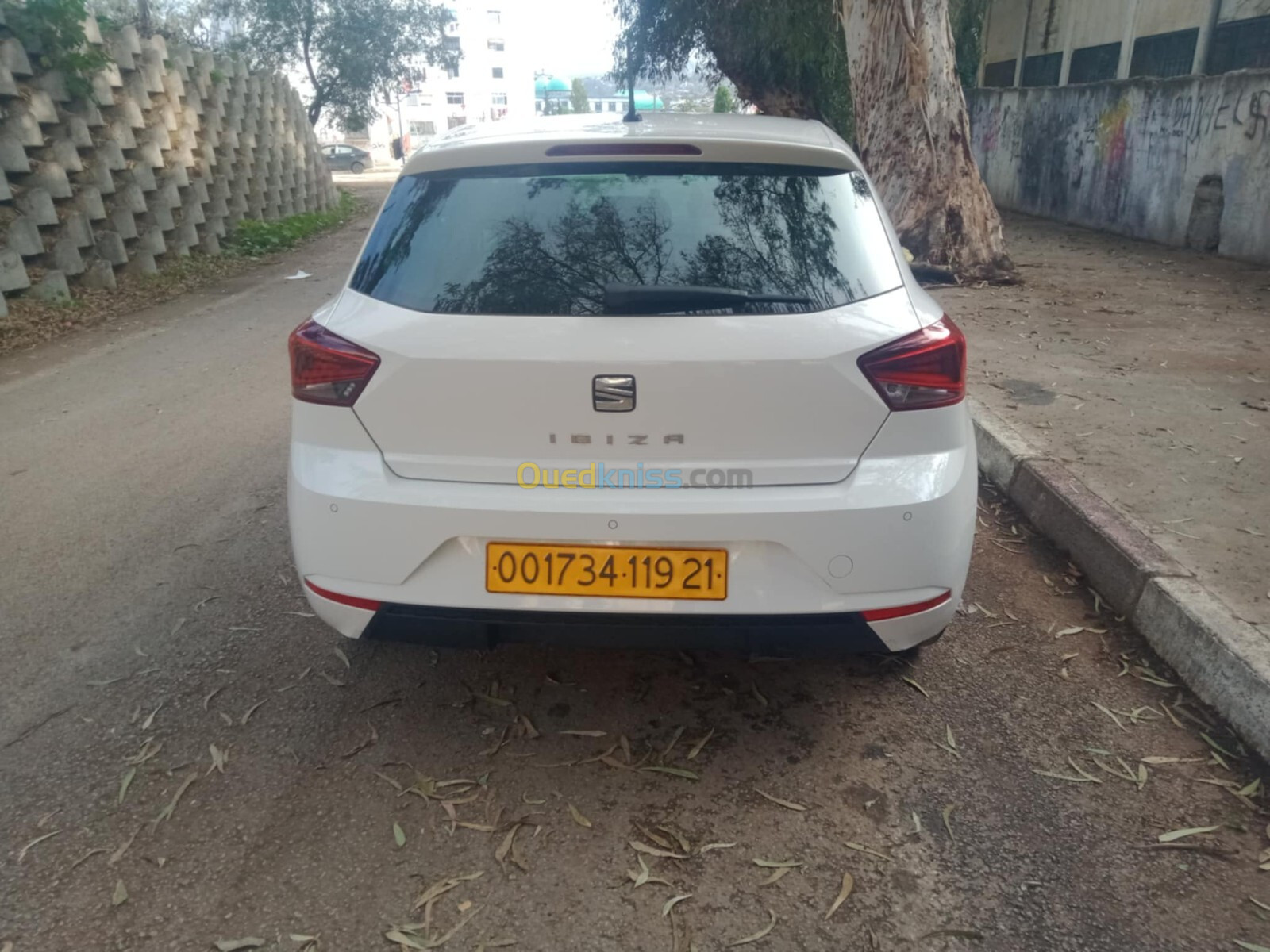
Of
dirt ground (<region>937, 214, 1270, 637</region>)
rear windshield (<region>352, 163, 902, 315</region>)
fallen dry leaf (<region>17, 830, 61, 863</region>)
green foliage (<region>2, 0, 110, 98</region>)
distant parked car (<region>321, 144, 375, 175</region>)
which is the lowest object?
distant parked car (<region>321, 144, 375, 175</region>)

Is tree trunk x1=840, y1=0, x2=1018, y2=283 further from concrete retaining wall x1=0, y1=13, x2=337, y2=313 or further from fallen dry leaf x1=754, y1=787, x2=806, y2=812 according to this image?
fallen dry leaf x1=754, y1=787, x2=806, y2=812

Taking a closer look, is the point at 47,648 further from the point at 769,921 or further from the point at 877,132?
the point at 877,132

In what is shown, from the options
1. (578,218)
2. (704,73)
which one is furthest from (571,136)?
(704,73)

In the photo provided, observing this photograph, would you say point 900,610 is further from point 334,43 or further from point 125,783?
point 334,43

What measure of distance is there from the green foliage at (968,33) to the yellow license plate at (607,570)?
1843cm

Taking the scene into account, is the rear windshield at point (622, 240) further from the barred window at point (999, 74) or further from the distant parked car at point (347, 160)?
the distant parked car at point (347, 160)

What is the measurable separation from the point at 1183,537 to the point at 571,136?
277 centimetres

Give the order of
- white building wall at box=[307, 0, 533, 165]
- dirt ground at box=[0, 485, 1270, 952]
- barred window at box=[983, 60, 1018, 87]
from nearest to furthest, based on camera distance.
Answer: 1. dirt ground at box=[0, 485, 1270, 952]
2. barred window at box=[983, 60, 1018, 87]
3. white building wall at box=[307, 0, 533, 165]

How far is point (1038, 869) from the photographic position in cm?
226

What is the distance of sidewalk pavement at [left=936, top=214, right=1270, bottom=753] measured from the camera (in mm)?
3137

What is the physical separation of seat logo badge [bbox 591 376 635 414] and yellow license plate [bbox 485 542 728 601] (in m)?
0.34

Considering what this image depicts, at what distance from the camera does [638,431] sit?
2402 millimetres

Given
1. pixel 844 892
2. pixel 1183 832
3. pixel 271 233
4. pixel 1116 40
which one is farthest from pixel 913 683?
pixel 1116 40

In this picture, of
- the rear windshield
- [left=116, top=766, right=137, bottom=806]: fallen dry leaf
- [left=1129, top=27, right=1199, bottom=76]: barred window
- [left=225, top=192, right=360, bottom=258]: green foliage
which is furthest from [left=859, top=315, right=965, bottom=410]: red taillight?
[left=1129, top=27, right=1199, bottom=76]: barred window
